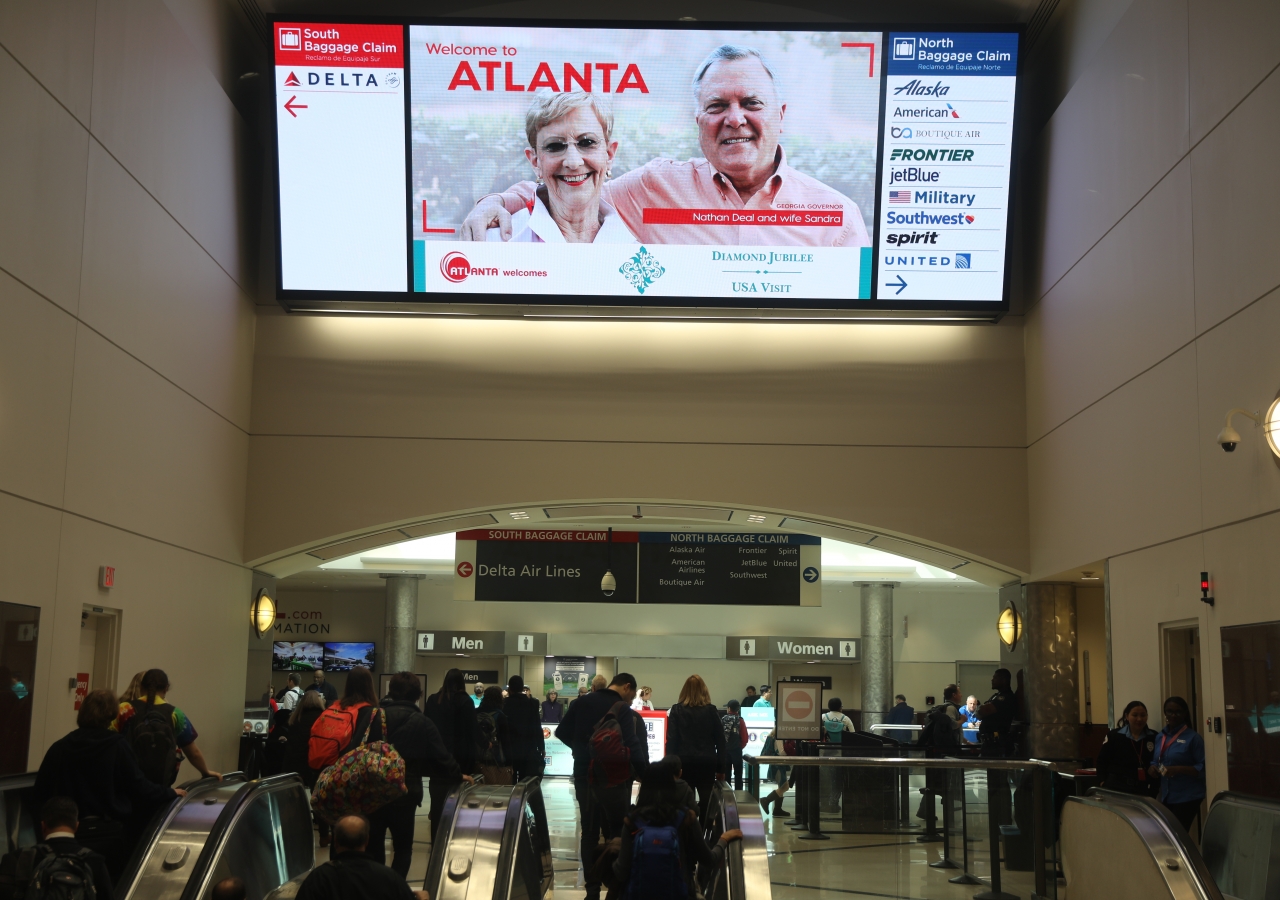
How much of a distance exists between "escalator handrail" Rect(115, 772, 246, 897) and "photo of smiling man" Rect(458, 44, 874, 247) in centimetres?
675

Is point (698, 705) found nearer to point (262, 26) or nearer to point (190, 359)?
point (190, 359)

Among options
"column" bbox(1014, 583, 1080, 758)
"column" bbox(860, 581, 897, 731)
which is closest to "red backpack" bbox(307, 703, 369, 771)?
"column" bbox(1014, 583, 1080, 758)

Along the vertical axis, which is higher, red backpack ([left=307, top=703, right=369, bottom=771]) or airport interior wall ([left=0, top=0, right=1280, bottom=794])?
airport interior wall ([left=0, top=0, right=1280, bottom=794])

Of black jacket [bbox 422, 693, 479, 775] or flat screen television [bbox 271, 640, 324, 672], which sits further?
flat screen television [bbox 271, 640, 324, 672]

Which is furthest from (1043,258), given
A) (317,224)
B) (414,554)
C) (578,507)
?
(414,554)

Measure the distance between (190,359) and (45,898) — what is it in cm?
642

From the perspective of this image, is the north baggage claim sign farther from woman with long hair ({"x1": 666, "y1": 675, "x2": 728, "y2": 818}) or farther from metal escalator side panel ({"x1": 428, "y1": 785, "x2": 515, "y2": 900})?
metal escalator side panel ({"x1": 428, "y1": 785, "x2": 515, "y2": 900})

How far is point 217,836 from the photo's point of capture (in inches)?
205

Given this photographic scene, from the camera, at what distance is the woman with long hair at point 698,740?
26.7ft

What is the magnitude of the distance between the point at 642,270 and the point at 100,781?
6.99 m

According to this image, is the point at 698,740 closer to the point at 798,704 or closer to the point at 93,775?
the point at 93,775

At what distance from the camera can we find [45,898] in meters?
4.39

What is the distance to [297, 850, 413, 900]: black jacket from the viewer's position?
4.03 metres

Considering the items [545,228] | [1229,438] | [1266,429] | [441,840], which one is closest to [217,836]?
[441,840]
